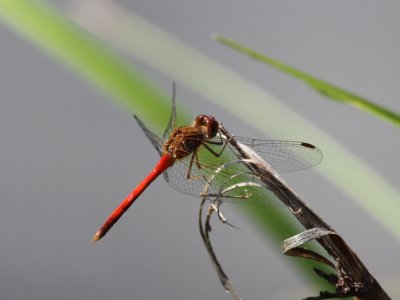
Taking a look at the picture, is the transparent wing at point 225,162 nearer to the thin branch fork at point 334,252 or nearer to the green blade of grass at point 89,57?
the green blade of grass at point 89,57

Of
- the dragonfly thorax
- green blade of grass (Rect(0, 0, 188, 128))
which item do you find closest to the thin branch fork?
green blade of grass (Rect(0, 0, 188, 128))

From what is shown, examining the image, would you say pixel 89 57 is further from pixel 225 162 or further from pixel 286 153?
pixel 286 153

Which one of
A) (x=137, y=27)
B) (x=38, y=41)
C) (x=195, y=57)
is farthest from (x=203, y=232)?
(x=137, y=27)

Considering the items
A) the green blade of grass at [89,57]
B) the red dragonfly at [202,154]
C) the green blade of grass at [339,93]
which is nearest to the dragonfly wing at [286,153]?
the red dragonfly at [202,154]

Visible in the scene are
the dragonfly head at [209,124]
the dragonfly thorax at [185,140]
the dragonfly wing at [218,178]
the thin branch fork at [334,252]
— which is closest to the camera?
the thin branch fork at [334,252]

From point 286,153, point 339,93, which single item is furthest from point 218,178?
point 339,93

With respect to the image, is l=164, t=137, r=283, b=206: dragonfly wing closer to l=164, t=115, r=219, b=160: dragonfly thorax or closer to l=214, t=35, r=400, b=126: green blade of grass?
l=164, t=115, r=219, b=160: dragonfly thorax

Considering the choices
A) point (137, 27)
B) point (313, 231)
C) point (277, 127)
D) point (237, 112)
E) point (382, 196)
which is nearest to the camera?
point (313, 231)

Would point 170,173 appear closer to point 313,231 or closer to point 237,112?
point 237,112
